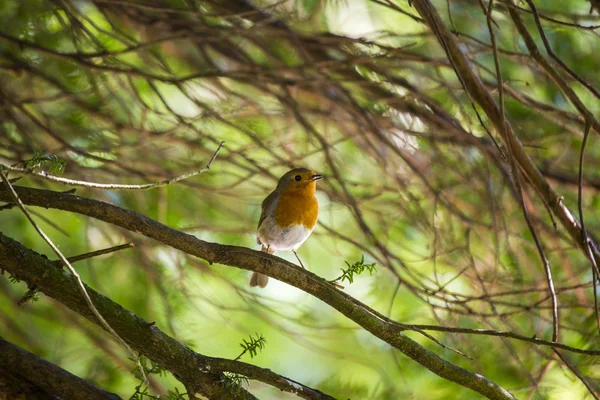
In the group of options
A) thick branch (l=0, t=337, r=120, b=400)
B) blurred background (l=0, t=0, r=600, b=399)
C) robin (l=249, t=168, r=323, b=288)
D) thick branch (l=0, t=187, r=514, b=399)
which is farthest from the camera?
robin (l=249, t=168, r=323, b=288)

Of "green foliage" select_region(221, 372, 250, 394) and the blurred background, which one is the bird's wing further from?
"green foliage" select_region(221, 372, 250, 394)

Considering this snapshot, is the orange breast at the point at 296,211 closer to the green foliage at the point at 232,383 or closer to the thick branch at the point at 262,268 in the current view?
the thick branch at the point at 262,268

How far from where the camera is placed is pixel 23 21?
3854mm

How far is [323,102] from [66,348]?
2098 millimetres

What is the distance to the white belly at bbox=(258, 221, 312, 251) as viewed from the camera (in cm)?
405

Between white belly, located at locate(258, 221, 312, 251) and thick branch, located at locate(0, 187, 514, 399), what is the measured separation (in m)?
1.78

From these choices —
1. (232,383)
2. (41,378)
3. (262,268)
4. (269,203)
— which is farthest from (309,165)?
(41,378)

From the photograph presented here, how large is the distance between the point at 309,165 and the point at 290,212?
2.93 ft

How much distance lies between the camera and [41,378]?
202 centimetres

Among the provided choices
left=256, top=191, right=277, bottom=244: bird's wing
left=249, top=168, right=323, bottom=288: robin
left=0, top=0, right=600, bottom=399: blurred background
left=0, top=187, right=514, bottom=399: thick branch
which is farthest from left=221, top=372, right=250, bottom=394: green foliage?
left=256, top=191, right=277, bottom=244: bird's wing

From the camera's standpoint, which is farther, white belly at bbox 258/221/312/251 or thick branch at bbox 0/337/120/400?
white belly at bbox 258/221/312/251

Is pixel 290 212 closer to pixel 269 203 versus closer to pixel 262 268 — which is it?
pixel 269 203

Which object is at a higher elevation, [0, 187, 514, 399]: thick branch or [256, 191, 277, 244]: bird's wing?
[256, 191, 277, 244]: bird's wing

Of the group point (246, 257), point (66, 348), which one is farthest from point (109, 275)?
point (246, 257)
